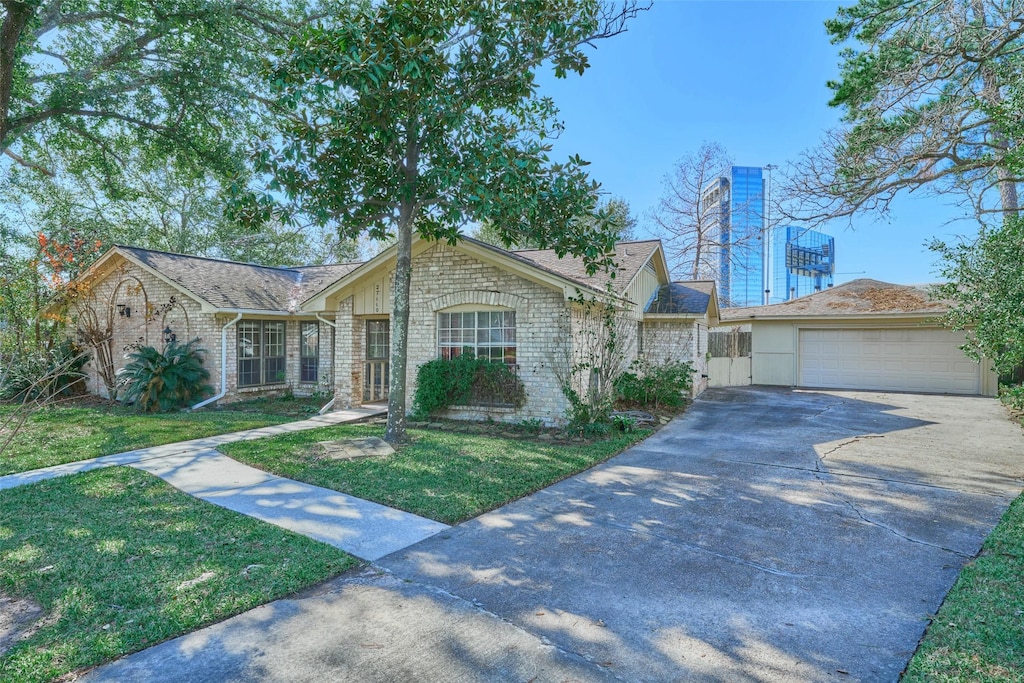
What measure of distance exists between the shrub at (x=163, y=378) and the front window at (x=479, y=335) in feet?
22.4

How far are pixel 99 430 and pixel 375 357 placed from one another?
18.5 feet

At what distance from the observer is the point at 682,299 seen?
1541 cm

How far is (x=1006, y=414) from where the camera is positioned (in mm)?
12383

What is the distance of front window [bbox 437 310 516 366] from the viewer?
11109 millimetres

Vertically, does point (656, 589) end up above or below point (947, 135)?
below

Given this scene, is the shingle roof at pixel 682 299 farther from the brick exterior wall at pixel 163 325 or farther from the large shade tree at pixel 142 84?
the large shade tree at pixel 142 84

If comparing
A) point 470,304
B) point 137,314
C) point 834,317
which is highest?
point 834,317

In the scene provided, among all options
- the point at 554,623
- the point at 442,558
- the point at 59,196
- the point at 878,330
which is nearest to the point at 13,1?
the point at 442,558

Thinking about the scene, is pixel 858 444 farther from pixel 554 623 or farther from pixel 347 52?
pixel 347 52

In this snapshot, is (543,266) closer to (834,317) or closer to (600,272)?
(600,272)

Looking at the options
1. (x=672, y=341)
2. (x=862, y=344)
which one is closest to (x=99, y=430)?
(x=672, y=341)

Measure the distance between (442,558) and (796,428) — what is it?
8988mm

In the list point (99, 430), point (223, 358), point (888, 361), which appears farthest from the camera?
point (888, 361)

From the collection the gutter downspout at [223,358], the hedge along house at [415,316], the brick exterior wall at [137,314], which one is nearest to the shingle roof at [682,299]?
the hedge along house at [415,316]
